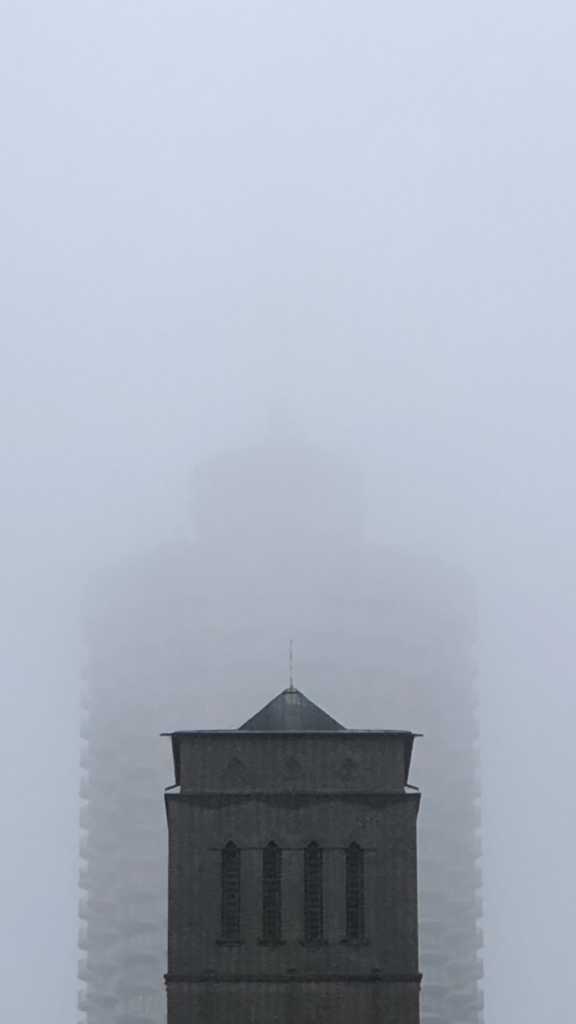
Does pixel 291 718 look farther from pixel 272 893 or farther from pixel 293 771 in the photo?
pixel 272 893

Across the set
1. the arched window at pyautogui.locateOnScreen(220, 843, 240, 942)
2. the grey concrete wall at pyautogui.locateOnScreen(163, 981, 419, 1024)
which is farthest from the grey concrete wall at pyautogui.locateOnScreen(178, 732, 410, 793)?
the grey concrete wall at pyautogui.locateOnScreen(163, 981, 419, 1024)

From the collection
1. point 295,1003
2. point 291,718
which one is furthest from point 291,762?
point 295,1003

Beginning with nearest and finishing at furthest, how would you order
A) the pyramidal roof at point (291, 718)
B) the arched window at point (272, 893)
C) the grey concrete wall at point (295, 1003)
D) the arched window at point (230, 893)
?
1. the grey concrete wall at point (295, 1003)
2. the arched window at point (272, 893)
3. the arched window at point (230, 893)
4. the pyramidal roof at point (291, 718)

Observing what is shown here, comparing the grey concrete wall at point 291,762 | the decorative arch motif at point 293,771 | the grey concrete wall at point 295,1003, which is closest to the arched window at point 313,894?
the grey concrete wall at point 295,1003

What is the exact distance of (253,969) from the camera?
86625 millimetres

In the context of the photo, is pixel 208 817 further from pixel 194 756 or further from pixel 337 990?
pixel 337 990

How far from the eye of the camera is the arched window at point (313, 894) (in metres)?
87.3

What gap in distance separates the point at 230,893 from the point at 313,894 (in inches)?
128

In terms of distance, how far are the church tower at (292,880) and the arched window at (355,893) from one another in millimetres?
39

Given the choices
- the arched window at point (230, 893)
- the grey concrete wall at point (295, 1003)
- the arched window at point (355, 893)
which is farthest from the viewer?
the arched window at point (355, 893)

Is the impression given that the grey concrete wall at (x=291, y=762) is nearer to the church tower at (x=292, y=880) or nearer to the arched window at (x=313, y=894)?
the church tower at (x=292, y=880)

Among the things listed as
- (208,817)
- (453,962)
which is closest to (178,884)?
(208,817)

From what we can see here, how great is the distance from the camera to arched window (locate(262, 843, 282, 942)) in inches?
3435

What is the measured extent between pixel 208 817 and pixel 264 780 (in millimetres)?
2674
